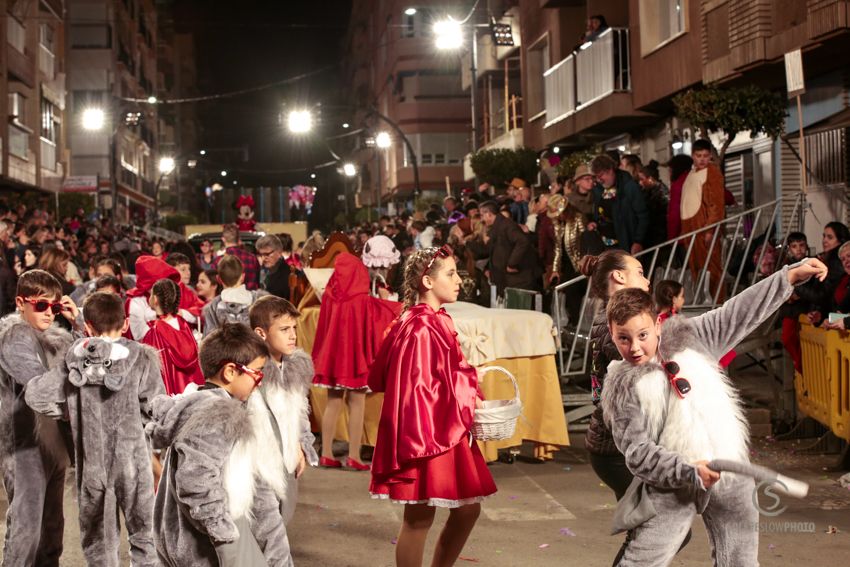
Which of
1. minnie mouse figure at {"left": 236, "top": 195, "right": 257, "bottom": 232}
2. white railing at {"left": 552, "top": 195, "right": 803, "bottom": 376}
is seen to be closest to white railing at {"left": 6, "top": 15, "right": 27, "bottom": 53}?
minnie mouse figure at {"left": 236, "top": 195, "right": 257, "bottom": 232}

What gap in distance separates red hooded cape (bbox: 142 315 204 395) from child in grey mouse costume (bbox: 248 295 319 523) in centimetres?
262

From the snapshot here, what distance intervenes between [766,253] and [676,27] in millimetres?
8850

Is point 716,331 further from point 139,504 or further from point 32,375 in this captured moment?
point 32,375

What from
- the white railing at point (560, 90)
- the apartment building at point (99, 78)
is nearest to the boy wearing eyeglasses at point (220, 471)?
the white railing at point (560, 90)

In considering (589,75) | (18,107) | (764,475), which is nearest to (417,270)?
(764,475)

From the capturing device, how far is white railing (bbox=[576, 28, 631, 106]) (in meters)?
22.2

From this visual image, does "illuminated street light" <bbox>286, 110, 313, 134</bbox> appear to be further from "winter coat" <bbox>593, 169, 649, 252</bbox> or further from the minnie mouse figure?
"winter coat" <bbox>593, 169, 649, 252</bbox>

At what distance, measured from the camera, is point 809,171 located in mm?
16406

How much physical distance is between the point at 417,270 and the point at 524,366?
472cm

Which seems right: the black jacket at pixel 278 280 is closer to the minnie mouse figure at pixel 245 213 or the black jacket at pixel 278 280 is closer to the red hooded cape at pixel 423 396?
the red hooded cape at pixel 423 396

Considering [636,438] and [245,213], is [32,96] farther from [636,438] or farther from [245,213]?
[636,438]

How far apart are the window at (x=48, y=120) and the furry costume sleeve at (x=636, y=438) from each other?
141 feet

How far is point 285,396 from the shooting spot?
5.50m

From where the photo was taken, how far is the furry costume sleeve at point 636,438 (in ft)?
14.8
